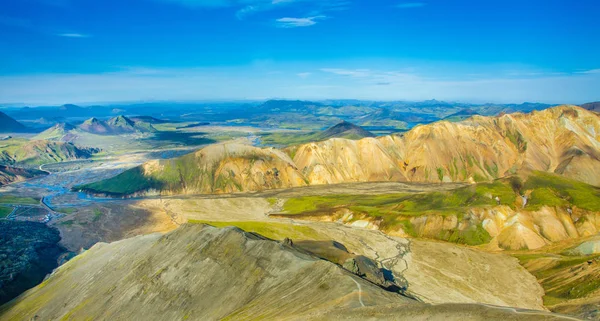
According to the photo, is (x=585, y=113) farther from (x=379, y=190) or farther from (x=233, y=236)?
(x=233, y=236)

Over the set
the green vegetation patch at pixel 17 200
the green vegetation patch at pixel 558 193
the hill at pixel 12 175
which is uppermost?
the green vegetation patch at pixel 558 193

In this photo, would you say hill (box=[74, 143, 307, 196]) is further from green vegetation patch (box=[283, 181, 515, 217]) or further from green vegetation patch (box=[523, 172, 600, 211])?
green vegetation patch (box=[523, 172, 600, 211])

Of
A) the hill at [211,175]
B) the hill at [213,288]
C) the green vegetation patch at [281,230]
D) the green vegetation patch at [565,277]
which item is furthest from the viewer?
the hill at [211,175]

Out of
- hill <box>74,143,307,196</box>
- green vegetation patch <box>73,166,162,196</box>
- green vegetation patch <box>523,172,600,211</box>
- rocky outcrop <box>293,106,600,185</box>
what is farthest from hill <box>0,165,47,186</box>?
green vegetation patch <box>523,172,600,211</box>

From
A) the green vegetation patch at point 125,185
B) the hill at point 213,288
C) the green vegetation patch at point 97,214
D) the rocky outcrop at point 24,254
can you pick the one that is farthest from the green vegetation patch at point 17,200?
the hill at point 213,288

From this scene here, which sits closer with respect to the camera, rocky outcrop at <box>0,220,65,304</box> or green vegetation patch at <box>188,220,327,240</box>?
rocky outcrop at <box>0,220,65,304</box>

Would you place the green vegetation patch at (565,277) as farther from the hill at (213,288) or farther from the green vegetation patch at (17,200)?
the green vegetation patch at (17,200)
